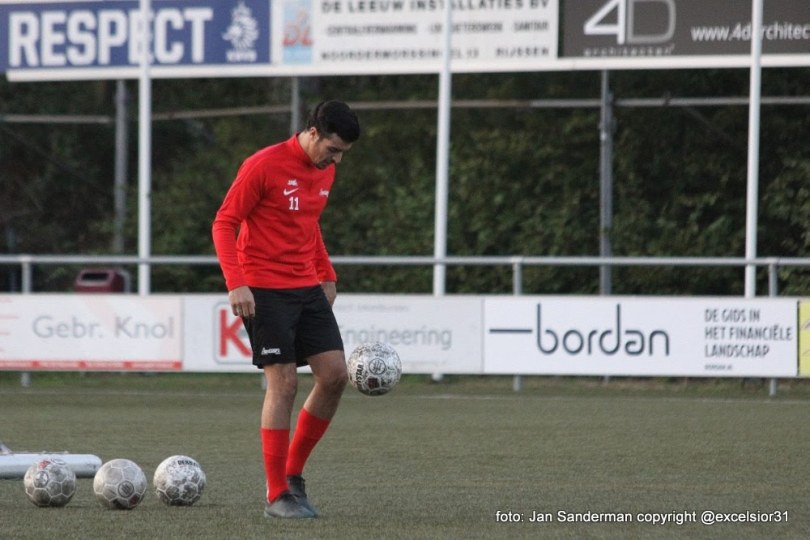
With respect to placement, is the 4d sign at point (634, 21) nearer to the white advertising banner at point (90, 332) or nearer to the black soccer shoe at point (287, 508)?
the white advertising banner at point (90, 332)

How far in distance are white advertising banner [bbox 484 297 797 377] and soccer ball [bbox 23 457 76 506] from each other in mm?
8715

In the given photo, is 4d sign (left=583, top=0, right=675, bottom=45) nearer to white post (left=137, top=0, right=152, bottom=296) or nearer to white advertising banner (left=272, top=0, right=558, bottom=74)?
white advertising banner (left=272, top=0, right=558, bottom=74)

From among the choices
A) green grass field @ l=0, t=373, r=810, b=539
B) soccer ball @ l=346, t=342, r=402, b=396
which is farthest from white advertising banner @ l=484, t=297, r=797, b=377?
soccer ball @ l=346, t=342, r=402, b=396

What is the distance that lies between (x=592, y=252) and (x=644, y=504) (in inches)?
597

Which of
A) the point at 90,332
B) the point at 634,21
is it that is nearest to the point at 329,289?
the point at 90,332

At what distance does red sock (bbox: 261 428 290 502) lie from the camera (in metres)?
7.20

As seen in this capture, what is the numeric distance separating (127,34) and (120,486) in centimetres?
1374

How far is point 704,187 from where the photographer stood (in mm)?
22875

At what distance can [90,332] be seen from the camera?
54.7 ft

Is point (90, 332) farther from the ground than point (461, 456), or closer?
farther from the ground

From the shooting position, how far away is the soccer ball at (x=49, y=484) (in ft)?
24.5

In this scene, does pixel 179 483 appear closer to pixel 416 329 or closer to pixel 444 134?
pixel 416 329

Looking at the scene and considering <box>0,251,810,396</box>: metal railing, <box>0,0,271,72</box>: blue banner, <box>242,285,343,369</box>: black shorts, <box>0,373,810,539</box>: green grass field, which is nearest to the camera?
<box>0,373,810,539</box>: green grass field

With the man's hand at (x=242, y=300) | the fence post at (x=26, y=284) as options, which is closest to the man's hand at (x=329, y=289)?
the man's hand at (x=242, y=300)
